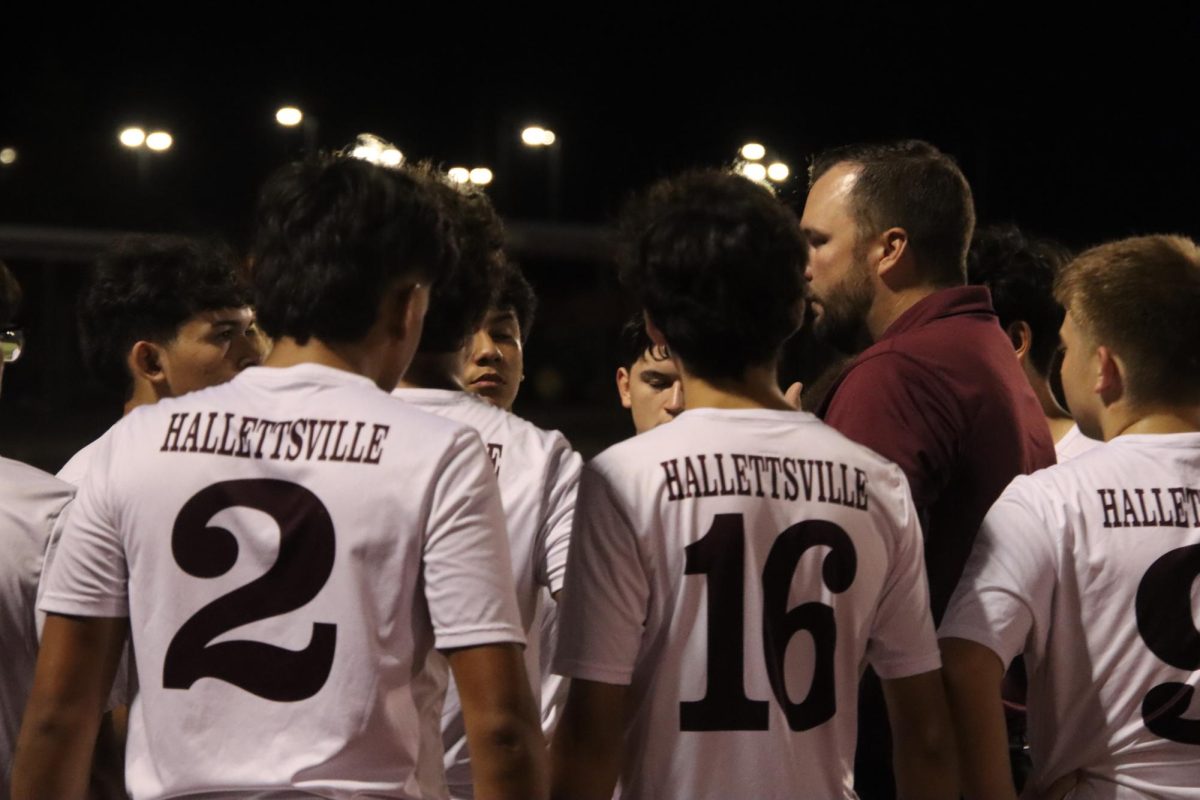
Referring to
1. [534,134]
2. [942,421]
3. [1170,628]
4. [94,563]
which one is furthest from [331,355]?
[534,134]

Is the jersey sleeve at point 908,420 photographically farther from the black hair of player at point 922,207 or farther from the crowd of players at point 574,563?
the black hair of player at point 922,207

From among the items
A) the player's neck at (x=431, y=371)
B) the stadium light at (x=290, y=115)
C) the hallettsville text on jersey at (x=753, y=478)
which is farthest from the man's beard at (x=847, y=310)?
the stadium light at (x=290, y=115)

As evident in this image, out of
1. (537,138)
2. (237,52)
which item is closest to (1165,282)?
(537,138)

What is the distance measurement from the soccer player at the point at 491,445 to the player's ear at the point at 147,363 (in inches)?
43.5

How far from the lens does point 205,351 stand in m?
3.22

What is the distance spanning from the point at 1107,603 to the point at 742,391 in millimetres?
737

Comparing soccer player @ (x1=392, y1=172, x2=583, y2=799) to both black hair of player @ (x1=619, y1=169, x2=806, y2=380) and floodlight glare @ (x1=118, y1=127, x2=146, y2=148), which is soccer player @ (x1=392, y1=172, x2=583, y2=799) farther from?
floodlight glare @ (x1=118, y1=127, x2=146, y2=148)

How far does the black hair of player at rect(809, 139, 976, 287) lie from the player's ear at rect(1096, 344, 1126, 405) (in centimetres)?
65

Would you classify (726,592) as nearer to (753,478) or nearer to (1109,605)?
(753,478)

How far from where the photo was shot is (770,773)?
6.17ft

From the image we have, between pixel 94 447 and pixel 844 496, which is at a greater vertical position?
pixel 94 447

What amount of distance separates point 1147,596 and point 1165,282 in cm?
53

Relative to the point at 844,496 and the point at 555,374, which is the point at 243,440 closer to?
the point at 844,496

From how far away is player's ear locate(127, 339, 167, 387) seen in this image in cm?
316
